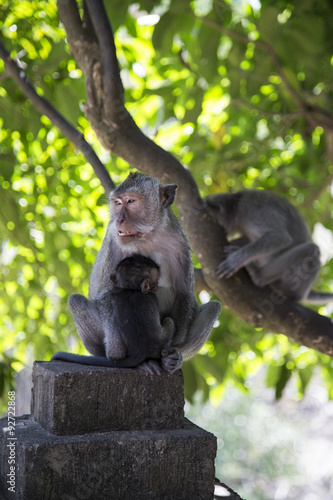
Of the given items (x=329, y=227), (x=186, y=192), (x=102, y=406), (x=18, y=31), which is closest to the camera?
(x=102, y=406)

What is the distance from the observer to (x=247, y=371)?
541 centimetres

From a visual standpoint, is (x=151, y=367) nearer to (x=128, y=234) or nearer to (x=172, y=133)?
(x=128, y=234)

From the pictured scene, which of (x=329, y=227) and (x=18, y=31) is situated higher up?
(x=18, y=31)

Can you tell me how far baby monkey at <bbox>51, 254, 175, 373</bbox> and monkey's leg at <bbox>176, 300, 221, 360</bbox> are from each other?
0.73 feet

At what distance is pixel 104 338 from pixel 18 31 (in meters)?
2.38

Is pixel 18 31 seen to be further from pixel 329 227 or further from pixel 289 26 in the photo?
pixel 329 227

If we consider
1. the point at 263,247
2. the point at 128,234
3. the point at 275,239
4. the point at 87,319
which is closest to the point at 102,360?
the point at 87,319

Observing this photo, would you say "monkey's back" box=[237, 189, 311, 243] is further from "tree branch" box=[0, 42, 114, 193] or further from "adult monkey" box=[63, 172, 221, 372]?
"adult monkey" box=[63, 172, 221, 372]

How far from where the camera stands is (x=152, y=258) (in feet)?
7.93

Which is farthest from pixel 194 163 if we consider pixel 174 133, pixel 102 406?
pixel 102 406

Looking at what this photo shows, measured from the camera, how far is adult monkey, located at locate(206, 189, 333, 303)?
4.86 metres

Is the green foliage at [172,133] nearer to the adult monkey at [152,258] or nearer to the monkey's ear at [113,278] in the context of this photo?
the adult monkey at [152,258]

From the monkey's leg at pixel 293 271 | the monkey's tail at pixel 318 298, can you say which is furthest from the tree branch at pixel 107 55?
the monkey's tail at pixel 318 298

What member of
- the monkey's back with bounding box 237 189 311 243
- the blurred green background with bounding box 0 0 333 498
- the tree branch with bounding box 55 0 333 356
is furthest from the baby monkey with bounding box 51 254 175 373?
the monkey's back with bounding box 237 189 311 243
